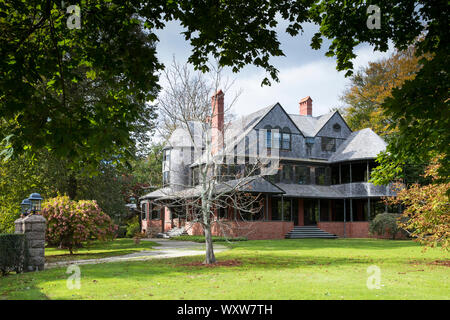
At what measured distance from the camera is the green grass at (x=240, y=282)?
7855 millimetres

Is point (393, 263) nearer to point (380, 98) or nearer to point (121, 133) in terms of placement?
point (121, 133)

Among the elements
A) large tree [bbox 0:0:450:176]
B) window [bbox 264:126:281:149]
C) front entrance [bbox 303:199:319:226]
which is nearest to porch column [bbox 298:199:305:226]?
front entrance [bbox 303:199:319:226]

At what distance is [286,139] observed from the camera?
33.2 m

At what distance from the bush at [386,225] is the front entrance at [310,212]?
20.1 ft

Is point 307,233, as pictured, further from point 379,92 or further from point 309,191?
point 379,92

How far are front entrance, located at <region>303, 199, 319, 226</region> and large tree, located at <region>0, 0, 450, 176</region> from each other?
1041 inches

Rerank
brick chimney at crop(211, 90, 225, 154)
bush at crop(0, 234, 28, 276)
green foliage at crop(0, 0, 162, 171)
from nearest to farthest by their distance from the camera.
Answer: green foliage at crop(0, 0, 162, 171) < bush at crop(0, 234, 28, 276) < brick chimney at crop(211, 90, 225, 154)

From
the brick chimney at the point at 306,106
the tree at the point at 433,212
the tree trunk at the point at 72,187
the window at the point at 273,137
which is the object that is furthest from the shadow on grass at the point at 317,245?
the brick chimney at the point at 306,106

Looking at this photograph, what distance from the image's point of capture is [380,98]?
3178 cm

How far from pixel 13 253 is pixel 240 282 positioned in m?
6.93

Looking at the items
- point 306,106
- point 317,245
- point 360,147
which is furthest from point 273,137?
point 317,245

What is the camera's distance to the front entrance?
3403 centimetres

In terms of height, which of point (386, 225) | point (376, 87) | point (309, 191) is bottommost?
point (386, 225)

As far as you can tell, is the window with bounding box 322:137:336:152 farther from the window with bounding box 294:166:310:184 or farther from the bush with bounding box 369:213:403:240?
the bush with bounding box 369:213:403:240
